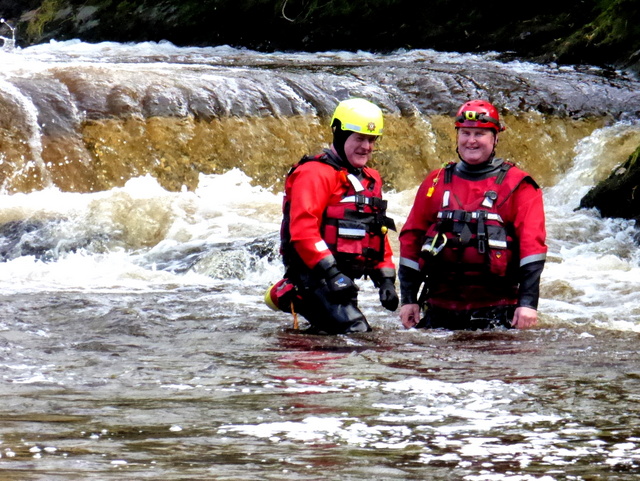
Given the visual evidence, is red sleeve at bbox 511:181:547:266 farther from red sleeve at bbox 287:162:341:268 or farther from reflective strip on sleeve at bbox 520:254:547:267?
red sleeve at bbox 287:162:341:268

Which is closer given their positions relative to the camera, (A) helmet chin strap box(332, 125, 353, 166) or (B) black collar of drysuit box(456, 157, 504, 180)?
(B) black collar of drysuit box(456, 157, 504, 180)

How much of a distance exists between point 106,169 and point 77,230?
5.16 feet

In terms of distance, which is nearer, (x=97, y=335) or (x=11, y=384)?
(x=11, y=384)

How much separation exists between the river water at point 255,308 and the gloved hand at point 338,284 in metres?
0.24

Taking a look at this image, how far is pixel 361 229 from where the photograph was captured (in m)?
5.54

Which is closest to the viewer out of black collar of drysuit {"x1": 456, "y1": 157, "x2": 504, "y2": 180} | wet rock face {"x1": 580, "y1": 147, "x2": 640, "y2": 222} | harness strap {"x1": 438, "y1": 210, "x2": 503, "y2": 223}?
harness strap {"x1": 438, "y1": 210, "x2": 503, "y2": 223}

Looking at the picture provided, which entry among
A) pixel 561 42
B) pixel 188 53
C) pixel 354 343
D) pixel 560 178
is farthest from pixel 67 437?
→ pixel 188 53

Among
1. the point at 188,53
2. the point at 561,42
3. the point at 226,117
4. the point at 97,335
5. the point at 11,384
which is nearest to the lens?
the point at 11,384

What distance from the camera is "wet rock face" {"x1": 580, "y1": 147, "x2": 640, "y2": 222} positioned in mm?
10820

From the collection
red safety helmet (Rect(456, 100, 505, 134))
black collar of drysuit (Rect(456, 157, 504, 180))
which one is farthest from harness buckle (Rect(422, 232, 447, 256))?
red safety helmet (Rect(456, 100, 505, 134))

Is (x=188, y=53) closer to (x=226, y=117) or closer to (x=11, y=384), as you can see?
(x=226, y=117)

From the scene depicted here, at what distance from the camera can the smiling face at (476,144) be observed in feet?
17.5

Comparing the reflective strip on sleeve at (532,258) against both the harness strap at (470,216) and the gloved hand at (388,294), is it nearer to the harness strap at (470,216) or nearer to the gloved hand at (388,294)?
the harness strap at (470,216)

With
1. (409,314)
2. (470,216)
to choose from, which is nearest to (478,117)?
(470,216)
